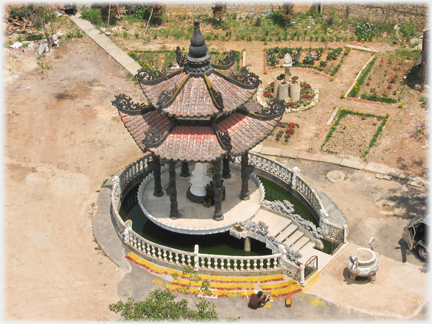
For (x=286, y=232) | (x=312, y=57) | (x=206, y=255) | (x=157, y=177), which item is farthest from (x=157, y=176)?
(x=312, y=57)

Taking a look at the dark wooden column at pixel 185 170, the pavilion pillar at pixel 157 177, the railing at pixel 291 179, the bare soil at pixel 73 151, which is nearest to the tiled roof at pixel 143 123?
the pavilion pillar at pixel 157 177

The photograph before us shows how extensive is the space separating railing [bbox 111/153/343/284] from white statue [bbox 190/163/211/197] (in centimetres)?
331

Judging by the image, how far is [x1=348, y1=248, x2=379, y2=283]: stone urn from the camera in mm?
26266

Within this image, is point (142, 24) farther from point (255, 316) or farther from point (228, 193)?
point (255, 316)

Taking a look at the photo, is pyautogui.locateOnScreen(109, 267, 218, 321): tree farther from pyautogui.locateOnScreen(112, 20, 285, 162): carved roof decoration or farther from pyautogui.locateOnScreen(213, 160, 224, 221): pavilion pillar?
pyautogui.locateOnScreen(213, 160, 224, 221): pavilion pillar

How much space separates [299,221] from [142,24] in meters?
33.9

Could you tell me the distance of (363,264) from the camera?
1035 inches

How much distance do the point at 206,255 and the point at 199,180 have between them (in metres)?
5.01

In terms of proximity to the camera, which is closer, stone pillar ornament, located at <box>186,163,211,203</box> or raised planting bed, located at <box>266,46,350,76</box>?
stone pillar ornament, located at <box>186,163,211,203</box>

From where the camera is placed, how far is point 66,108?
42.8m

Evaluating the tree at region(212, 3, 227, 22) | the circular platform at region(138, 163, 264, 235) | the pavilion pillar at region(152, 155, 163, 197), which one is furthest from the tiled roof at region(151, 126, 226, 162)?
the tree at region(212, 3, 227, 22)

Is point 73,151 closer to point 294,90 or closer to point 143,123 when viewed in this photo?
point 143,123

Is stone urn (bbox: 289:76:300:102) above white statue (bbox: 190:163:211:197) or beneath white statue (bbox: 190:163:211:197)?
above

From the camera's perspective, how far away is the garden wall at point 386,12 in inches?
2004
